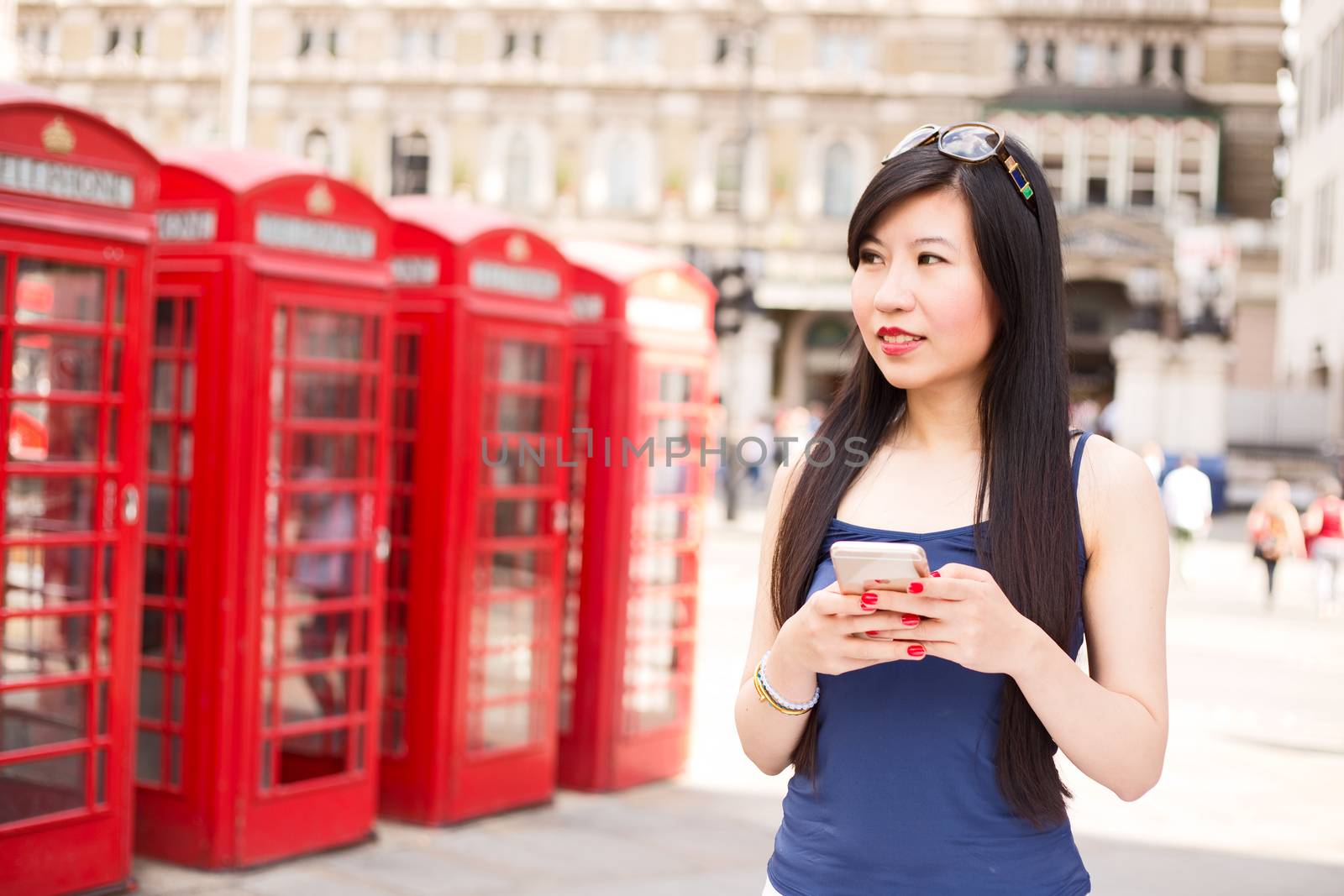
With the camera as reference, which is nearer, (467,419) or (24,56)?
(467,419)

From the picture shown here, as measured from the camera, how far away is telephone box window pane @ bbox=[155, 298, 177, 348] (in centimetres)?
530

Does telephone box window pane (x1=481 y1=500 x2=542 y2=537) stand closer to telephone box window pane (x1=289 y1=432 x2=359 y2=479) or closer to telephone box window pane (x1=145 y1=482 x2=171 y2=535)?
telephone box window pane (x1=289 y1=432 x2=359 y2=479)

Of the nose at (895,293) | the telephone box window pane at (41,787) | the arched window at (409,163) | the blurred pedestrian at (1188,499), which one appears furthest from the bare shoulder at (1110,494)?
the arched window at (409,163)

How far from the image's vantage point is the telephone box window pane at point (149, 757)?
538 cm

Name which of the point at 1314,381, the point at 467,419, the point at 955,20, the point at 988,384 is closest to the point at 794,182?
the point at 955,20

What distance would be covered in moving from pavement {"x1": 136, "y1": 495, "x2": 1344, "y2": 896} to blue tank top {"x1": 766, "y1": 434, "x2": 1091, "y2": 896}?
2.17 meters

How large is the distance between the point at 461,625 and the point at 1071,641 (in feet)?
14.2

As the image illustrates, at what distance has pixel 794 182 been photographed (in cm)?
3894

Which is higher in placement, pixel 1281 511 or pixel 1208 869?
pixel 1281 511

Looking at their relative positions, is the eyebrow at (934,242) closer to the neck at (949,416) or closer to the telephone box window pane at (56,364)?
the neck at (949,416)

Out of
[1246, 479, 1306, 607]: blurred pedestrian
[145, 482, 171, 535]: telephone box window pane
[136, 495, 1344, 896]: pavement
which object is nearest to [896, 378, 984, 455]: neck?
[136, 495, 1344, 896]: pavement

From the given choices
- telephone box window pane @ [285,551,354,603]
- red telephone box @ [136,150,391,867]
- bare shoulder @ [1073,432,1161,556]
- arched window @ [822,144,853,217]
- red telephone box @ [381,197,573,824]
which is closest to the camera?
bare shoulder @ [1073,432,1161,556]

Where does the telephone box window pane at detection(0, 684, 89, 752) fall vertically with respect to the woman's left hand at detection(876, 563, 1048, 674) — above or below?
below

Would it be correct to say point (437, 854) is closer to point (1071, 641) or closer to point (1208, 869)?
point (1208, 869)
